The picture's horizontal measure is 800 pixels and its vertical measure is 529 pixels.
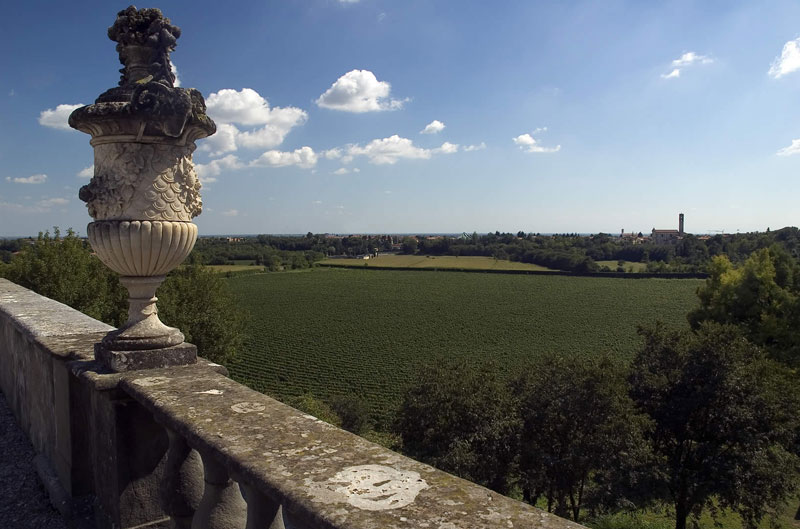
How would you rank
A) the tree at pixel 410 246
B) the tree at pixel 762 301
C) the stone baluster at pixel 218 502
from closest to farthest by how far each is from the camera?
the stone baluster at pixel 218 502
the tree at pixel 762 301
the tree at pixel 410 246

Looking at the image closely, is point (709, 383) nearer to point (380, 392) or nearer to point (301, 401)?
point (301, 401)

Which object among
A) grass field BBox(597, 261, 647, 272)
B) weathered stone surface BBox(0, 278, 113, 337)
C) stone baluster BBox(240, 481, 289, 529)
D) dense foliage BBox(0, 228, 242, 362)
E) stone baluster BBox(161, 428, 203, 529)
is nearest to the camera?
stone baluster BBox(240, 481, 289, 529)

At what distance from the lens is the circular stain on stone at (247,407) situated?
7.09ft

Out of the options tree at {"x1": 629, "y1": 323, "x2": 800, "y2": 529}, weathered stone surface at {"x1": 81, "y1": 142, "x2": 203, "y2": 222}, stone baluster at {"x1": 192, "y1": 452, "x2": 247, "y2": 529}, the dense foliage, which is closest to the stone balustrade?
stone baluster at {"x1": 192, "y1": 452, "x2": 247, "y2": 529}

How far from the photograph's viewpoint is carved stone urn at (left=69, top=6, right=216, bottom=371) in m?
2.75

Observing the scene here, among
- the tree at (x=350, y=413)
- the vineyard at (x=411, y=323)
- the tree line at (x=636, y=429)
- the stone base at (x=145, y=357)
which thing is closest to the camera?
the stone base at (x=145, y=357)

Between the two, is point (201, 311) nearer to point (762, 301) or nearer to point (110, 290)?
point (110, 290)

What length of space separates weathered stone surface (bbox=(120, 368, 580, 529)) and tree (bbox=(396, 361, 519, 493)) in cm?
1466

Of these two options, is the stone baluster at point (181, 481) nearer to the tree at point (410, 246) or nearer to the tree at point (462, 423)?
the tree at point (462, 423)

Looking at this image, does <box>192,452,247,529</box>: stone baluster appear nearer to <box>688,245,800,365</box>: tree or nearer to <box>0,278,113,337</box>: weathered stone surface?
<box>0,278,113,337</box>: weathered stone surface

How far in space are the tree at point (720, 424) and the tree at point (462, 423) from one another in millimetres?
4408

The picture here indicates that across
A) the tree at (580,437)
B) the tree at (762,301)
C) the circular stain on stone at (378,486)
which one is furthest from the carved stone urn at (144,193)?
the tree at (762,301)

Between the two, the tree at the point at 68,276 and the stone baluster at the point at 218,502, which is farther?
the tree at the point at 68,276

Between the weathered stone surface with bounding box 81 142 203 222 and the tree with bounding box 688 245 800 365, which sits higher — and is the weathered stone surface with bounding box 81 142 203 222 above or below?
above
